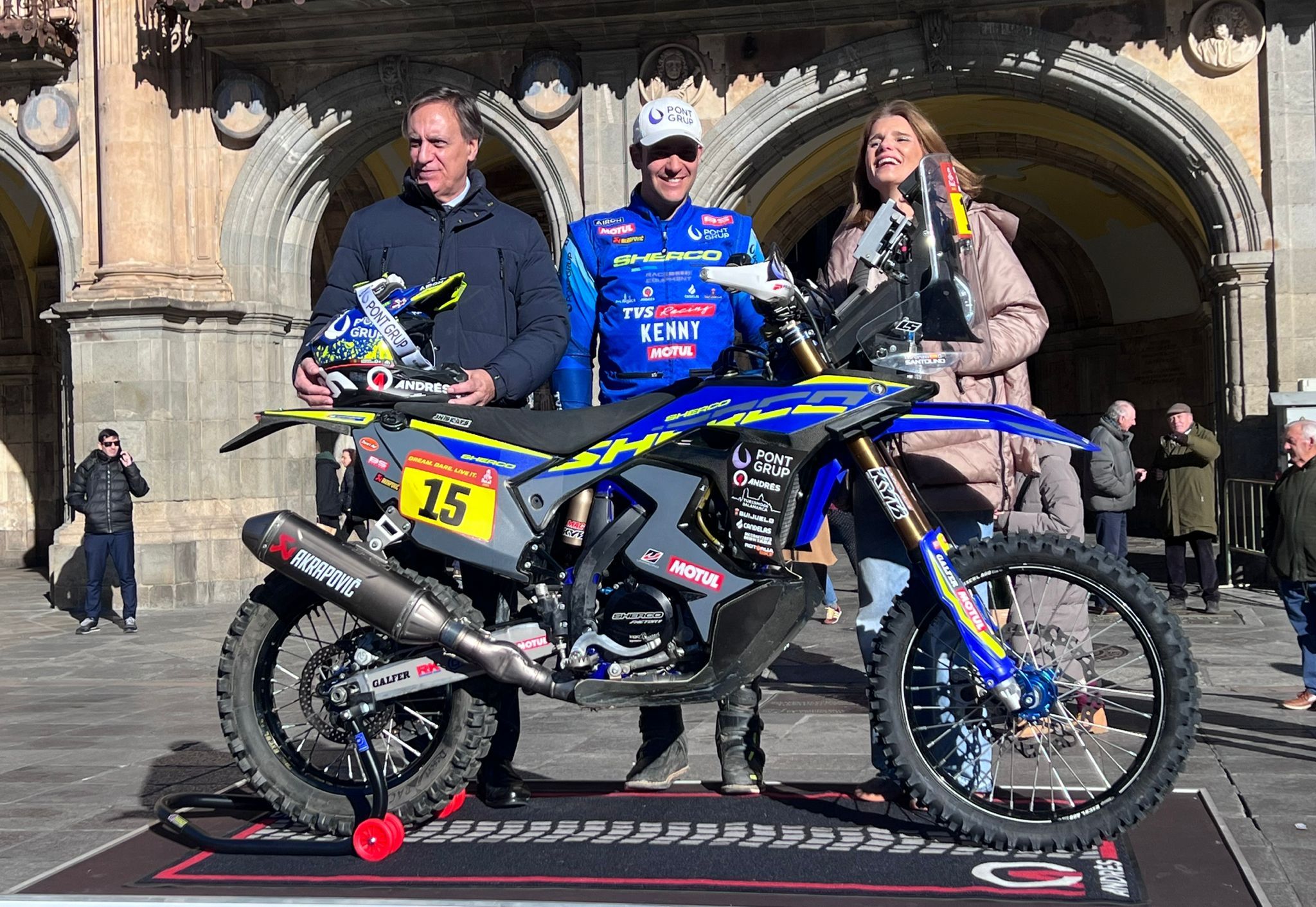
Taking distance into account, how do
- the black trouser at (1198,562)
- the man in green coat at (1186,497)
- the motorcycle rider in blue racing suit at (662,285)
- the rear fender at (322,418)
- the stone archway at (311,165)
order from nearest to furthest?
the rear fender at (322,418), the motorcycle rider in blue racing suit at (662,285), the black trouser at (1198,562), the man in green coat at (1186,497), the stone archway at (311,165)

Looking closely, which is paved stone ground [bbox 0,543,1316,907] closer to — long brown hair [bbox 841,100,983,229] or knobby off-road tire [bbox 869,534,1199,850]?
knobby off-road tire [bbox 869,534,1199,850]

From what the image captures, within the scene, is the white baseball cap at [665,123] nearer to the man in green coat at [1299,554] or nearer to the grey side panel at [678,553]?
the grey side panel at [678,553]

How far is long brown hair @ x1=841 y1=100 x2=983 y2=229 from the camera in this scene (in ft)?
14.6

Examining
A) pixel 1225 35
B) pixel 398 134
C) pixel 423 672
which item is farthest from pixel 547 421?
pixel 398 134

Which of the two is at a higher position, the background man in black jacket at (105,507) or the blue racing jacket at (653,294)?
the blue racing jacket at (653,294)

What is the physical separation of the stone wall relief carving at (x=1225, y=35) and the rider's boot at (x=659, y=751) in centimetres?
969

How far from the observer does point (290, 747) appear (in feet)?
13.5

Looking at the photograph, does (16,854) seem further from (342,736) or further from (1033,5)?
(1033,5)

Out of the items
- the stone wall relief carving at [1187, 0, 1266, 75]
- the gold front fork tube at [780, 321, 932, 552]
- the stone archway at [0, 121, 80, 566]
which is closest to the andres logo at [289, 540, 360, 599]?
the gold front fork tube at [780, 321, 932, 552]

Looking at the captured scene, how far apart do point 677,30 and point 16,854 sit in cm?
1035

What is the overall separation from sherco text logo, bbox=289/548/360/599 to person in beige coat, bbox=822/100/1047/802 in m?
1.33

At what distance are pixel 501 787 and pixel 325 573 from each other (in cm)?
86

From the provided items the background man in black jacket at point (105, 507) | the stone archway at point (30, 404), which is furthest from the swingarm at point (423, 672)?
the stone archway at point (30, 404)

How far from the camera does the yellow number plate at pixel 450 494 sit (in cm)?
400
